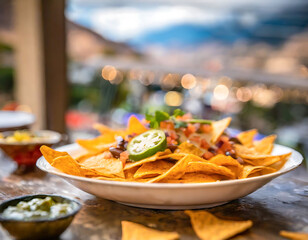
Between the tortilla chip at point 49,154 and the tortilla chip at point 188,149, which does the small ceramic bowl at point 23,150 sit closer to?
the tortilla chip at point 49,154

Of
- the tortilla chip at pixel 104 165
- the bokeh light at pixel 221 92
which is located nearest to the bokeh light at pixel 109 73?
the bokeh light at pixel 221 92

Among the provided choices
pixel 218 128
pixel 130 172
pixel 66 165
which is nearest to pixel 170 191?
pixel 130 172

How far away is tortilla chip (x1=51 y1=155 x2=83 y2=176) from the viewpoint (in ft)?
3.52

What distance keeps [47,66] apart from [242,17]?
14.1 ft

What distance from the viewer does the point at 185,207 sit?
1.05m

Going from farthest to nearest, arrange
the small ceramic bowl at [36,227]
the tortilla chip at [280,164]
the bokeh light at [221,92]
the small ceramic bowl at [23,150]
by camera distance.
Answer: the bokeh light at [221,92]
the small ceramic bowl at [23,150]
the tortilla chip at [280,164]
the small ceramic bowl at [36,227]

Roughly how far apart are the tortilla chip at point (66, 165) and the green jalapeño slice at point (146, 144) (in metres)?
0.16

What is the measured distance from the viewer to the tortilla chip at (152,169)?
1.07 metres

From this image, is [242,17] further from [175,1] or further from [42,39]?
[42,39]

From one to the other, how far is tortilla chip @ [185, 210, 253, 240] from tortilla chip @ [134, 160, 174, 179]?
0.49 feet

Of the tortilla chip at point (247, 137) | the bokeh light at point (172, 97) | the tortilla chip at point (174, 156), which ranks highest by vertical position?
the tortilla chip at point (174, 156)

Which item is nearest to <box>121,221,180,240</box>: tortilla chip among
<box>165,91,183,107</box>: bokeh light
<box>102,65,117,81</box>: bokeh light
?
<box>165,91,183,107</box>: bokeh light

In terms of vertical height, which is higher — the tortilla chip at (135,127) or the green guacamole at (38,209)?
the tortilla chip at (135,127)

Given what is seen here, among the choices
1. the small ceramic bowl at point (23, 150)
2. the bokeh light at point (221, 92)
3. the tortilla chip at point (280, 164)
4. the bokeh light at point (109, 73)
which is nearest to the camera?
the tortilla chip at point (280, 164)
